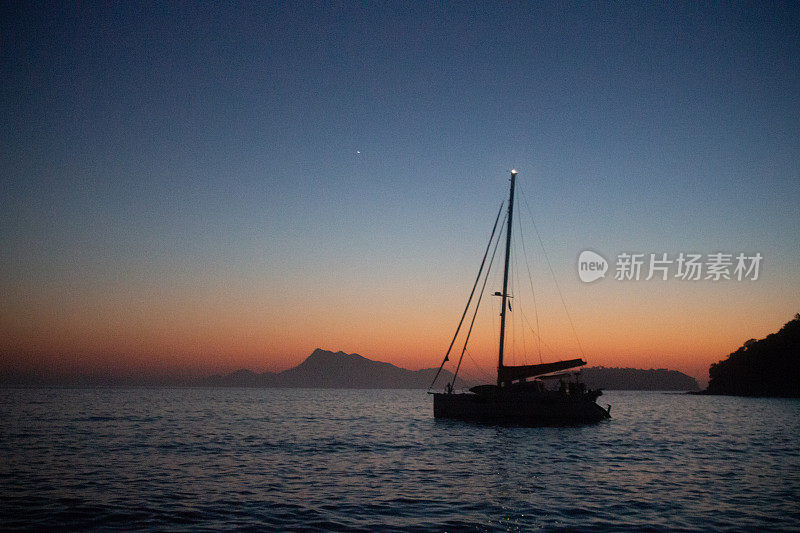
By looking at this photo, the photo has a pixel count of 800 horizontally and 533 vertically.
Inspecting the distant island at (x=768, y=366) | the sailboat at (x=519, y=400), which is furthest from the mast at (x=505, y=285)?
the distant island at (x=768, y=366)

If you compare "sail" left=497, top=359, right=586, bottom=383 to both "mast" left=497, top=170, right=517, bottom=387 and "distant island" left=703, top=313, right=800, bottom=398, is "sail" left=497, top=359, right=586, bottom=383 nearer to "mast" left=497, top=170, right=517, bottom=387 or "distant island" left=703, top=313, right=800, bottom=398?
"mast" left=497, top=170, right=517, bottom=387

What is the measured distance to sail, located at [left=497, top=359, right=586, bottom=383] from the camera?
4091 centimetres

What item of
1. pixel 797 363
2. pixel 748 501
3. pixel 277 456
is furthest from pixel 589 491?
pixel 797 363

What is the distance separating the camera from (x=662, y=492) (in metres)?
17.7

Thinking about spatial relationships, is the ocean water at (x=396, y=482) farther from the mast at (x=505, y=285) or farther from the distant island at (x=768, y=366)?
the distant island at (x=768, y=366)

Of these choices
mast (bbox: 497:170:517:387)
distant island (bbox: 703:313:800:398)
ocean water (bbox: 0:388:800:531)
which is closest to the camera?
ocean water (bbox: 0:388:800:531)

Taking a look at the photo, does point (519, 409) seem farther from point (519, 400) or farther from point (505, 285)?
point (505, 285)

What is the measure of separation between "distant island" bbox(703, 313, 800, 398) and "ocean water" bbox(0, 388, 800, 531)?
121m

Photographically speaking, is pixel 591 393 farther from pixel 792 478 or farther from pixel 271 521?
pixel 271 521

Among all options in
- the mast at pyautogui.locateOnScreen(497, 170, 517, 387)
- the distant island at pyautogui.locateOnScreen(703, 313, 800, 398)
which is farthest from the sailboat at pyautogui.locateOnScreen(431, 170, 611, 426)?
the distant island at pyautogui.locateOnScreen(703, 313, 800, 398)

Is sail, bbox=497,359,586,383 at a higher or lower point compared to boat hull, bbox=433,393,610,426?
higher

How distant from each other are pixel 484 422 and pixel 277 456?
65.9 ft

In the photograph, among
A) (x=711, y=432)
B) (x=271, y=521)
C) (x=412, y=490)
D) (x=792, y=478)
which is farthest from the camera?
(x=711, y=432)

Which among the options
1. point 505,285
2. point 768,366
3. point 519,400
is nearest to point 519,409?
point 519,400
